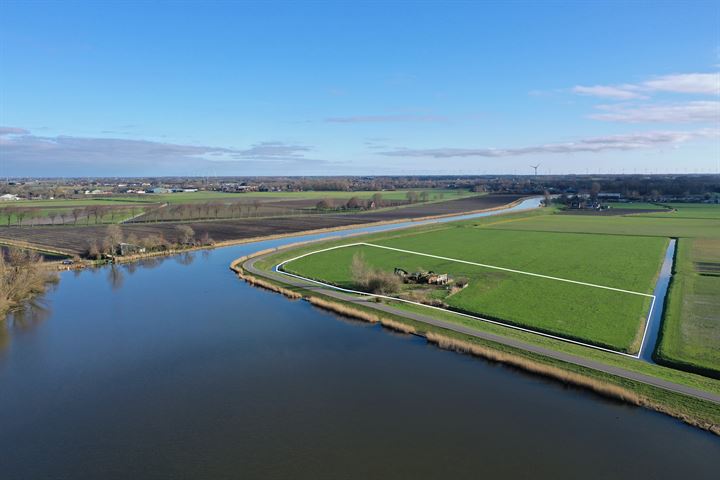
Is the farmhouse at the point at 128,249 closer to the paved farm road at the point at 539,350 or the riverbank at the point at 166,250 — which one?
the riverbank at the point at 166,250

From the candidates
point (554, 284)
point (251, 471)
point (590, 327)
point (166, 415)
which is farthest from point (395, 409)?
point (554, 284)

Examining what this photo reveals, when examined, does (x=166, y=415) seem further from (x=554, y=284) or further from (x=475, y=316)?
(x=554, y=284)

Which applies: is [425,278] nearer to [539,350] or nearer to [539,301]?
[539,301]

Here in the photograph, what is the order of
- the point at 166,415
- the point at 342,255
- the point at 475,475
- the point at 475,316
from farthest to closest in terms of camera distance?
the point at 342,255
the point at 475,316
the point at 166,415
the point at 475,475

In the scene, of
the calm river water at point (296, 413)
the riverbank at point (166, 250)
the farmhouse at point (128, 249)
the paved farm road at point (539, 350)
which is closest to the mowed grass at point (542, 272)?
the paved farm road at point (539, 350)

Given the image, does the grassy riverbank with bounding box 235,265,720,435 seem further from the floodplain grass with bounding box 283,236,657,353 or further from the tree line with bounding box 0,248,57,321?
the tree line with bounding box 0,248,57,321

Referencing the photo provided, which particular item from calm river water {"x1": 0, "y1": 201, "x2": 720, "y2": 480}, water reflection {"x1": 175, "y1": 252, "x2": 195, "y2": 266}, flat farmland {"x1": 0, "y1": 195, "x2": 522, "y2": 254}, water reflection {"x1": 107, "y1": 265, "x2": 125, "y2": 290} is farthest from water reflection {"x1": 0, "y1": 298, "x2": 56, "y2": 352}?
flat farmland {"x1": 0, "y1": 195, "x2": 522, "y2": 254}
